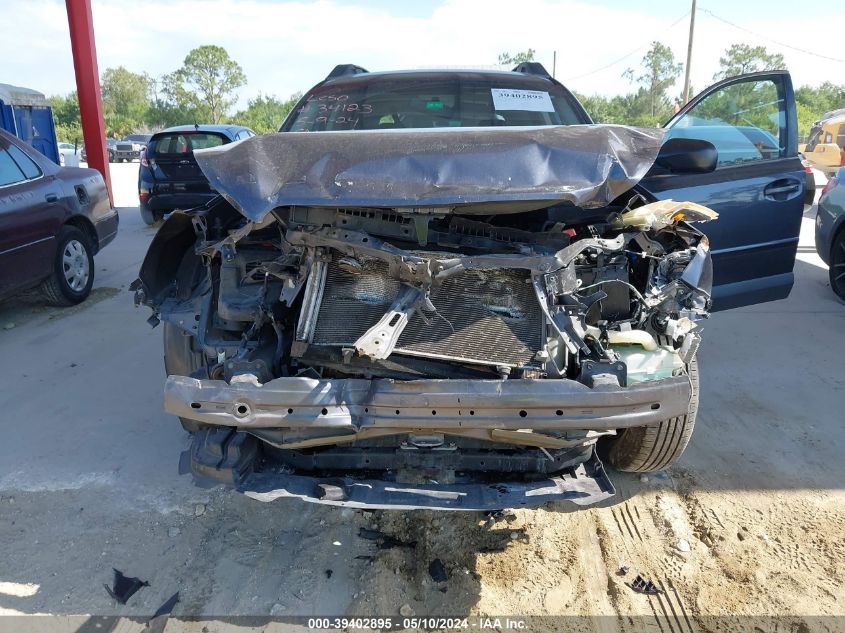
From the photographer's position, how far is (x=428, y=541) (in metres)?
2.67

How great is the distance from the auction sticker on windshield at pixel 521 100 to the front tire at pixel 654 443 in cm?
198

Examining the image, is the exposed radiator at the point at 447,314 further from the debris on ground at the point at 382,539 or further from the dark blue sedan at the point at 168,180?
the dark blue sedan at the point at 168,180

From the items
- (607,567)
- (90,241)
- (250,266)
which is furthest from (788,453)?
(90,241)

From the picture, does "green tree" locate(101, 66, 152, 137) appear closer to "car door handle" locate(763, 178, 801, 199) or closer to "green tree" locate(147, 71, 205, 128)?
"green tree" locate(147, 71, 205, 128)

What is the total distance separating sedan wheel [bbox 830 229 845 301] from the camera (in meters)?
5.77

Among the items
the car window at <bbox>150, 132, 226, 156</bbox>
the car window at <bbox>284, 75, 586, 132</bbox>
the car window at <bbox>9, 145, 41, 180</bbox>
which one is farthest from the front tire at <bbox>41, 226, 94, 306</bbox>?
the car window at <bbox>150, 132, 226, 156</bbox>

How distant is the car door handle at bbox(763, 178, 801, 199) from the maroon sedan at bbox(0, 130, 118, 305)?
5.60 metres

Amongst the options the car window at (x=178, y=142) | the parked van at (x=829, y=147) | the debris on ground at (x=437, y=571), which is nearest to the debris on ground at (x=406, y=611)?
the debris on ground at (x=437, y=571)

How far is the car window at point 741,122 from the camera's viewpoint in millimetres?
4051

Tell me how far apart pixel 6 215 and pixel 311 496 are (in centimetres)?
427

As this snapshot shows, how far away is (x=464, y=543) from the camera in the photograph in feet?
8.71

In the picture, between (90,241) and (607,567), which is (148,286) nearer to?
(607,567)

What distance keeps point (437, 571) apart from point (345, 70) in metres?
3.67

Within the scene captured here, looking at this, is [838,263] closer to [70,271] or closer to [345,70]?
[345,70]
